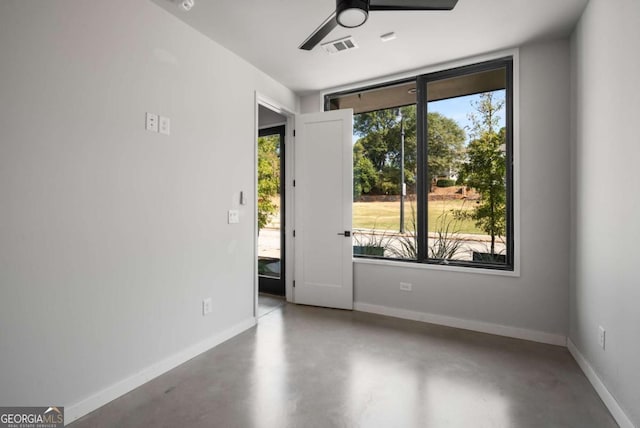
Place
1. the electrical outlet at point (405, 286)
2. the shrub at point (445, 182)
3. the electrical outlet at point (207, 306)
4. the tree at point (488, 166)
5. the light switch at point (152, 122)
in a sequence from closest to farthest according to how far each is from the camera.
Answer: the light switch at point (152, 122) → the electrical outlet at point (207, 306) → the tree at point (488, 166) → the shrub at point (445, 182) → the electrical outlet at point (405, 286)

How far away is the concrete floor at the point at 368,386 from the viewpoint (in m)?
1.86

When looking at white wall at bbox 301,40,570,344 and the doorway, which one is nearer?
white wall at bbox 301,40,570,344

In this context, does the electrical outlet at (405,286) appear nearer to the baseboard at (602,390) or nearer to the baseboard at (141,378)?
the baseboard at (602,390)

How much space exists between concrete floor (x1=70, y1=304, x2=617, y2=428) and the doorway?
59.3 inches

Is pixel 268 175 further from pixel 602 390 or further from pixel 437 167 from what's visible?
pixel 602 390

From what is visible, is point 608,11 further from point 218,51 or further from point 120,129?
point 120,129

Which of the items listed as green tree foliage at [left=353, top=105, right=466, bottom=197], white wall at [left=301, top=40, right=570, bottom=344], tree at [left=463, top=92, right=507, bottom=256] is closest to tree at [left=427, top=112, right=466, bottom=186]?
green tree foliage at [left=353, top=105, right=466, bottom=197]

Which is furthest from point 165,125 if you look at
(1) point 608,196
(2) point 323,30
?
(1) point 608,196

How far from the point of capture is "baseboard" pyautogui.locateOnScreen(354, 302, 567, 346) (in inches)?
114

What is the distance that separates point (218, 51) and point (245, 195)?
4.40 ft

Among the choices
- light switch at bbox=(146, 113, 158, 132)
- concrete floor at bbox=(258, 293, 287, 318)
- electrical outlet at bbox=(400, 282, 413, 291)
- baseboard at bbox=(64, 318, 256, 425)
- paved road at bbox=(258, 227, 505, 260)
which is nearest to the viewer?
baseboard at bbox=(64, 318, 256, 425)

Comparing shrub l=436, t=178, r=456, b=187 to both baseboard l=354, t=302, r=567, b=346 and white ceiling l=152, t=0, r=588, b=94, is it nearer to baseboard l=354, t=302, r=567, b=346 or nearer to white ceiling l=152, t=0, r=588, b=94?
white ceiling l=152, t=0, r=588, b=94

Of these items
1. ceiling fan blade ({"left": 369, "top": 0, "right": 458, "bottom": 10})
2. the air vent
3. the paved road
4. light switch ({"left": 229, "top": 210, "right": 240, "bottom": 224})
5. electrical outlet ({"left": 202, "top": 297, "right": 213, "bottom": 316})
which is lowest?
electrical outlet ({"left": 202, "top": 297, "right": 213, "bottom": 316})

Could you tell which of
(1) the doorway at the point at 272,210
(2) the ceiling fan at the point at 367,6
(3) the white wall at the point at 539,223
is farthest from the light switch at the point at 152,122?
(3) the white wall at the point at 539,223
